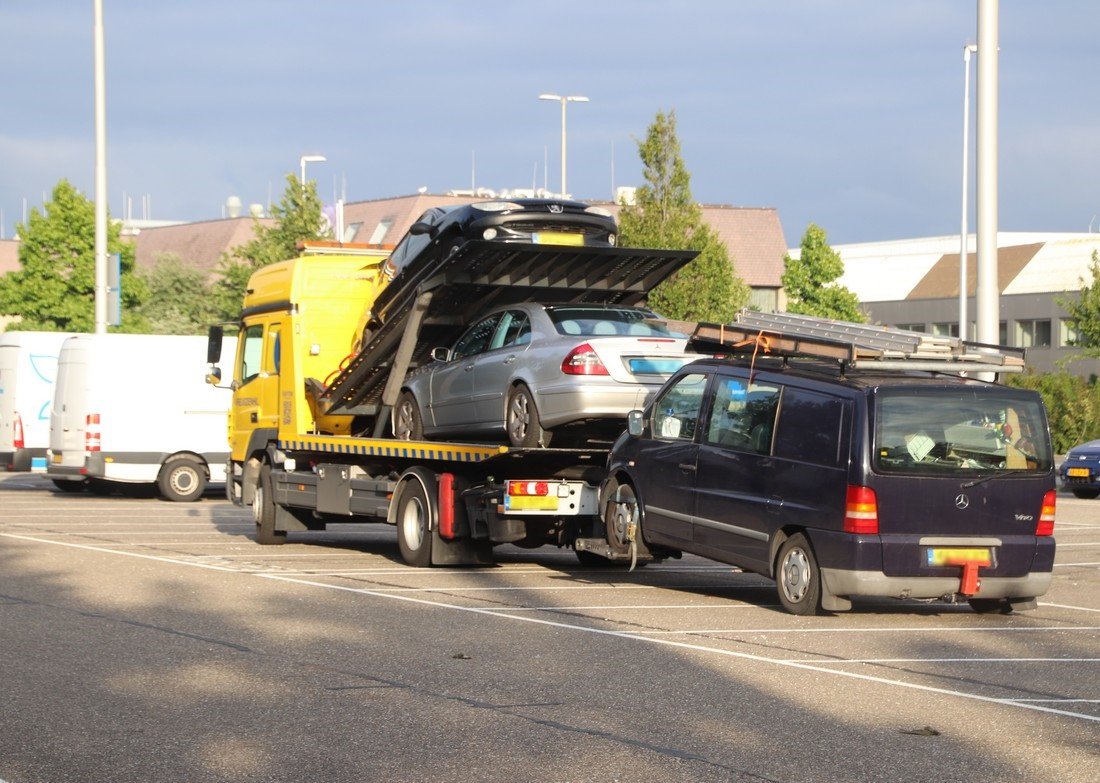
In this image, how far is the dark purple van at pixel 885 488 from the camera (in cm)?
1133

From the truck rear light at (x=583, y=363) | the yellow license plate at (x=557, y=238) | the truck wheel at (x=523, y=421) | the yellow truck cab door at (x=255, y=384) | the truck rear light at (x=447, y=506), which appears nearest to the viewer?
the truck rear light at (x=583, y=363)

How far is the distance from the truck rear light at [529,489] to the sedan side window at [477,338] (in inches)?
64.3

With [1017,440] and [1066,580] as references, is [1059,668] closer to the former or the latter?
[1017,440]

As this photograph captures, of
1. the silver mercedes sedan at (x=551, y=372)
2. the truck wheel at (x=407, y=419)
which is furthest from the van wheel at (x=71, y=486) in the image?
the silver mercedes sedan at (x=551, y=372)

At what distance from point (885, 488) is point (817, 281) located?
139 ft

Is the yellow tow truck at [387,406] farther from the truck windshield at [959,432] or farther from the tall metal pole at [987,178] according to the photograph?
the tall metal pole at [987,178]

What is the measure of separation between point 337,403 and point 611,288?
3.34m

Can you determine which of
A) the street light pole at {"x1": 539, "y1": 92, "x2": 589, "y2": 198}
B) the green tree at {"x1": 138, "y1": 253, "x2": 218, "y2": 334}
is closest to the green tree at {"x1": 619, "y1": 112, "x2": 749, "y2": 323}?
the street light pole at {"x1": 539, "y1": 92, "x2": 589, "y2": 198}

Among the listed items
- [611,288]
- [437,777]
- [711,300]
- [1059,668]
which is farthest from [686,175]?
[437,777]

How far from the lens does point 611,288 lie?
15773mm

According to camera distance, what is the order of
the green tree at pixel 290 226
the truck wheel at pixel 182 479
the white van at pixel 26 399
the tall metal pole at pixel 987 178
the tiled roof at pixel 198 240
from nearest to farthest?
the tall metal pole at pixel 987 178 → the truck wheel at pixel 182 479 → the white van at pixel 26 399 → the green tree at pixel 290 226 → the tiled roof at pixel 198 240

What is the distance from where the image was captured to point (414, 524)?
1591cm

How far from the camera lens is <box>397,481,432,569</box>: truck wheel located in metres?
15.5

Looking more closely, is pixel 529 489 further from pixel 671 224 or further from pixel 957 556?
pixel 671 224
